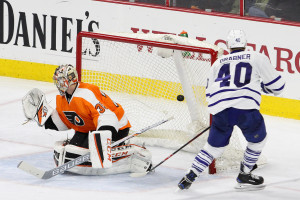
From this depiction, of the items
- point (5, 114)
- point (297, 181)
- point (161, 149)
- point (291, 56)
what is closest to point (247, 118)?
point (297, 181)

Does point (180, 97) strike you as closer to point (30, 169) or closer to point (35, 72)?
point (30, 169)

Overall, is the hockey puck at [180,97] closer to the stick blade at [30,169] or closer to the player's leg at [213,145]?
the player's leg at [213,145]

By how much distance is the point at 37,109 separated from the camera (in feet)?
20.5

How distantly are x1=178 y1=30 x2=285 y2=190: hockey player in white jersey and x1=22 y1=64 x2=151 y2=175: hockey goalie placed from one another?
560mm

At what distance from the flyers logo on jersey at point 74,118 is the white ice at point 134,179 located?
35 cm

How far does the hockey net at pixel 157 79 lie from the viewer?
658 cm

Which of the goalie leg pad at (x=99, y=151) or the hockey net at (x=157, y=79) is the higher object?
the hockey net at (x=157, y=79)

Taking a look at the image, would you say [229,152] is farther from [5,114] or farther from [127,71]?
[5,114]

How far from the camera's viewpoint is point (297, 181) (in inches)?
245

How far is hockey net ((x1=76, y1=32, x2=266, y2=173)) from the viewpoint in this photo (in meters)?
6.58

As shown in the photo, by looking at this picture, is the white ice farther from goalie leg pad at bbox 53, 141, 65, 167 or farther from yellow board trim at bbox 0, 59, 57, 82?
yellow board trim at bbox 0, 59, 57, 82

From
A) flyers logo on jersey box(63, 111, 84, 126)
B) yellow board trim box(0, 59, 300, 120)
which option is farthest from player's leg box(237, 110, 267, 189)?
yellow board trim box(0, 59, 300, 120)

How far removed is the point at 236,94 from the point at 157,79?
1.36 meters

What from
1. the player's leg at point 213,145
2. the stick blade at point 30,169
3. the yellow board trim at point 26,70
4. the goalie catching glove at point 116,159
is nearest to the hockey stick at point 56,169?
the stick blade at point 30,169
